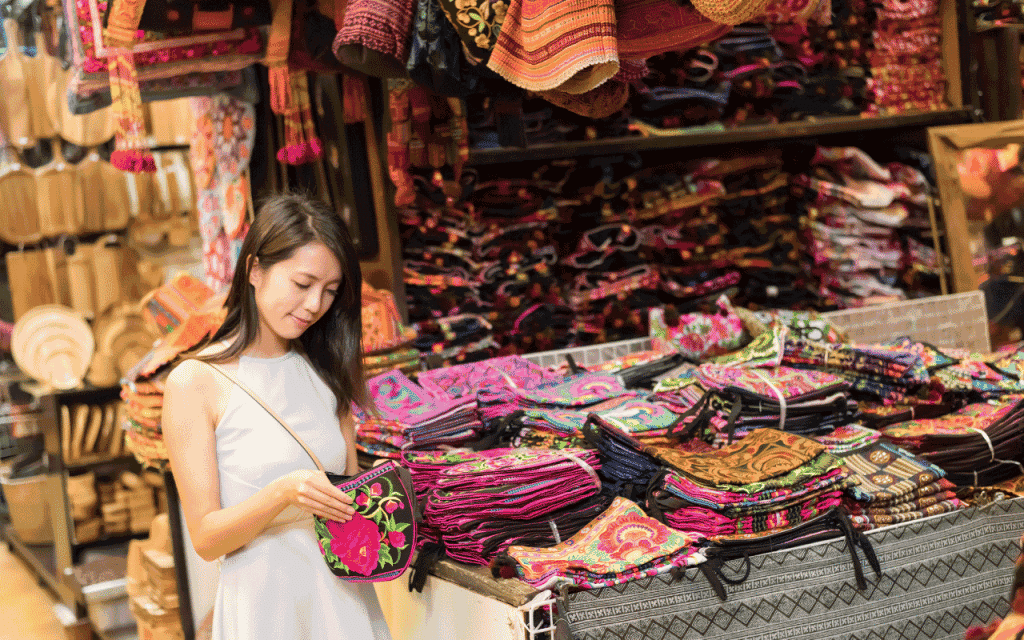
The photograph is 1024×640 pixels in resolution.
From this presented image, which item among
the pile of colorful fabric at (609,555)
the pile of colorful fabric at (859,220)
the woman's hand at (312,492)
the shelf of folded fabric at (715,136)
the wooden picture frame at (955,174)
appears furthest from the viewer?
the pile of colorful fabric at (859,220)

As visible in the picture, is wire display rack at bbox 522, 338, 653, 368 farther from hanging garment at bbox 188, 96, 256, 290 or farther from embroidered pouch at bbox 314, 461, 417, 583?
embroidered pouch at bbox 314, 461, 417, 583

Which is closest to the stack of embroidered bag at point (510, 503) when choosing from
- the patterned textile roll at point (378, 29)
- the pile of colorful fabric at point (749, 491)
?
the pile of colorful fabric at point (749, 491)

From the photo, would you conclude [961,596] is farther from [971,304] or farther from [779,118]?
[779,118]

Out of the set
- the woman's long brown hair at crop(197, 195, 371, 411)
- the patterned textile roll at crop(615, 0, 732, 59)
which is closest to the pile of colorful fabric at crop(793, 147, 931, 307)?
the patterned textile roll at crop(615, 0, 732, 59)

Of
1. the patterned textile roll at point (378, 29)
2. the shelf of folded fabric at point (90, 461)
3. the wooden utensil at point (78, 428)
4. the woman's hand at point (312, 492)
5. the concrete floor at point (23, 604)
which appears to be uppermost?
the patterned textile roll at point (378, 29)

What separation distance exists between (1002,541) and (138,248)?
3.50 m

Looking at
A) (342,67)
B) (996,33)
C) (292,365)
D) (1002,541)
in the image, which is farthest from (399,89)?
(996,33)

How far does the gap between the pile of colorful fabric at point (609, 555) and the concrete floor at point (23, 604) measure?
2755 millimetres

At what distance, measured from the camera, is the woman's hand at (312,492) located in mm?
1521

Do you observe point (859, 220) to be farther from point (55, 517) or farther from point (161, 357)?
point (55, 517)

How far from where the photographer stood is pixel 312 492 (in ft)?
4.98

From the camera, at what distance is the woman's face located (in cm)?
162

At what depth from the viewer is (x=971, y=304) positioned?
3953 millimetres

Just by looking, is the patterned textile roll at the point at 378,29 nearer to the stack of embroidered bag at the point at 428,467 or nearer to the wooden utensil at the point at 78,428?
the stack of embroidered bag at the point at 428,467
